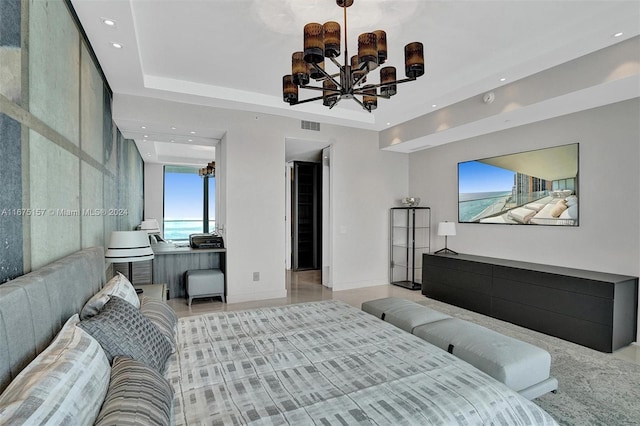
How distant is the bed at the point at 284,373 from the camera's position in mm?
1287

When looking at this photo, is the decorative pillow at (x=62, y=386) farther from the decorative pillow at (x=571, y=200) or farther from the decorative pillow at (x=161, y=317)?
the decorative pillow at (x=571, y=200)

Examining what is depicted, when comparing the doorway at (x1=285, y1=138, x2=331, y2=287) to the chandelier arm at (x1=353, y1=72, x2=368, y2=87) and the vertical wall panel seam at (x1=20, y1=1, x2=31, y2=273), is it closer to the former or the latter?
the chandelier arm at (x1=353, y1=72, x2=368, y2=87)

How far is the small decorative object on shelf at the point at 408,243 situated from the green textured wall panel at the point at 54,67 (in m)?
4.92

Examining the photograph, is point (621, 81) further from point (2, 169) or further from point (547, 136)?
point (2, 169)

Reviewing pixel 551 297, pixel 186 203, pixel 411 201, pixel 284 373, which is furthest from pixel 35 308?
pixel 186 203

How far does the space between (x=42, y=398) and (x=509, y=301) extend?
4429 mm

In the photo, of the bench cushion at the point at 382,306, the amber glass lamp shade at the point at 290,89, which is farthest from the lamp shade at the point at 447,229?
the amber glass lamp shade at the point at 290,89

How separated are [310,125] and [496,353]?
13.7ft

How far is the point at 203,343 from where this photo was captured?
207 centimetres

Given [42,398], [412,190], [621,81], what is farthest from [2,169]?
[412,190]

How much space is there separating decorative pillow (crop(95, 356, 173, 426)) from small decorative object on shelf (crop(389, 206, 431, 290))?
5.12m

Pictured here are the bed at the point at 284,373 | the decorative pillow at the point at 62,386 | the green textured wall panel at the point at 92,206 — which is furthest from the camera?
the green textured wall panel at the point at 92,206

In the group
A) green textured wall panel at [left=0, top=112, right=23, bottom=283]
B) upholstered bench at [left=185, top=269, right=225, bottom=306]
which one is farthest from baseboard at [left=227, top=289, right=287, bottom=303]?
green textured wall panel at [left=0, top=112, right=23, bottom=283]

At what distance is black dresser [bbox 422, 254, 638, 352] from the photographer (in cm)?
313
